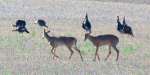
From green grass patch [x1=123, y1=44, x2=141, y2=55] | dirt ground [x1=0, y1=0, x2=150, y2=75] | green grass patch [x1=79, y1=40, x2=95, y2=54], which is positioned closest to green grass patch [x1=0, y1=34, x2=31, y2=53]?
dirt ground [x1=0, y1=0, x2=150, y2=75]

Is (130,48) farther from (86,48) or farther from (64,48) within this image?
(64,48)

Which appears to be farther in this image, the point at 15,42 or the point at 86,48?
the point at 15,42

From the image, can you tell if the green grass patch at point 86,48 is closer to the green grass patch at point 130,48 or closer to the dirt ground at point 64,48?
the dirt ground at point 64,48

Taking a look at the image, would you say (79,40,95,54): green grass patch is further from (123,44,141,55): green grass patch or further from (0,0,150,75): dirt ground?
(123,44,141,55): green grass patch

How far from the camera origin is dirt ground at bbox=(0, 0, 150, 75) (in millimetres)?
15609

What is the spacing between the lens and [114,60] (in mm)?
17500

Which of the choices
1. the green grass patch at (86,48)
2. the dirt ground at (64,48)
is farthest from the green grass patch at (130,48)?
the green grass patch at (86,48)

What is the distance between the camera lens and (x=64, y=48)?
19.7 m

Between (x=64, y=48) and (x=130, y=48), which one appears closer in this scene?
(x=64, y=48)

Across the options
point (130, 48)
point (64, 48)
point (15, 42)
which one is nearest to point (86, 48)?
point (64, 48)

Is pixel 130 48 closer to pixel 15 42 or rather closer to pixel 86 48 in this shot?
pixel 86 48

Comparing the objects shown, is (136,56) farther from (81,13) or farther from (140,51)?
(81,13)

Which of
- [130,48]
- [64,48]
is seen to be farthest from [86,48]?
[130,48]

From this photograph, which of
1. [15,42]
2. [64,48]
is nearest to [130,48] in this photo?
[64,48]
